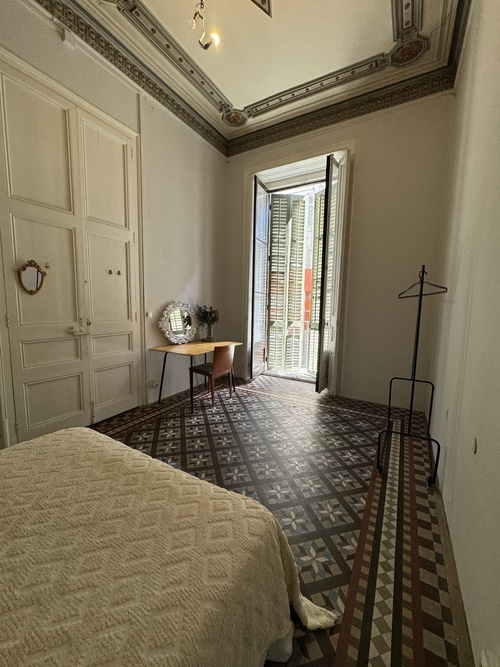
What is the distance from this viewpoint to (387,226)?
3.35 m

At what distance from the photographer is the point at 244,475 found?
210 cm

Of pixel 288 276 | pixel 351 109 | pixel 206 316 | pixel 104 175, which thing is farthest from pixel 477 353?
pixel 288 276

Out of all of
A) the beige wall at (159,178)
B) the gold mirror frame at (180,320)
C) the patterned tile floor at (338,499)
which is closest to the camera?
the patterned tile floor at (338,499)

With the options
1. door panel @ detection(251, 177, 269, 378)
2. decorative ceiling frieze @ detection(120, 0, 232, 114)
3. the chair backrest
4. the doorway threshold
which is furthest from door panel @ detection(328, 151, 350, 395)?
decorative ceiling frieze @ detection(120, 0, 232, 114)

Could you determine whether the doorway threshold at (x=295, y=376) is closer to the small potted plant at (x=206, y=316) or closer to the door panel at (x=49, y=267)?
the small potted plant at (x=206, y=316)

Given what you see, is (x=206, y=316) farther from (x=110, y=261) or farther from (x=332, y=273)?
(x=332, y=273)

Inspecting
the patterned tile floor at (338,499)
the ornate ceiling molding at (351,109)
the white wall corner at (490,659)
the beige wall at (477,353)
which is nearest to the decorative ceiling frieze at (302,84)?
the ornate ceiling molding at (351,109)

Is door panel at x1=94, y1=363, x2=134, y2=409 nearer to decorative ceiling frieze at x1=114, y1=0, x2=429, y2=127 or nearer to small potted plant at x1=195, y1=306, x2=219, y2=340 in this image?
small potted plant at x1=195, y1=306, x2=219, y2=340

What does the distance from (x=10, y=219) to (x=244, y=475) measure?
8.79ft

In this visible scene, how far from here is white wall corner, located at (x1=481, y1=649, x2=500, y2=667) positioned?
0.77 metres

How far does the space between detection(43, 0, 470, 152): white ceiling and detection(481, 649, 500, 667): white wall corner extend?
3.98m

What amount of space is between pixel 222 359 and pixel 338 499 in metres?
1.99

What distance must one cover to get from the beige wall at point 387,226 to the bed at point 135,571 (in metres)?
2.80

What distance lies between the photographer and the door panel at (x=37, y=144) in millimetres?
2174
